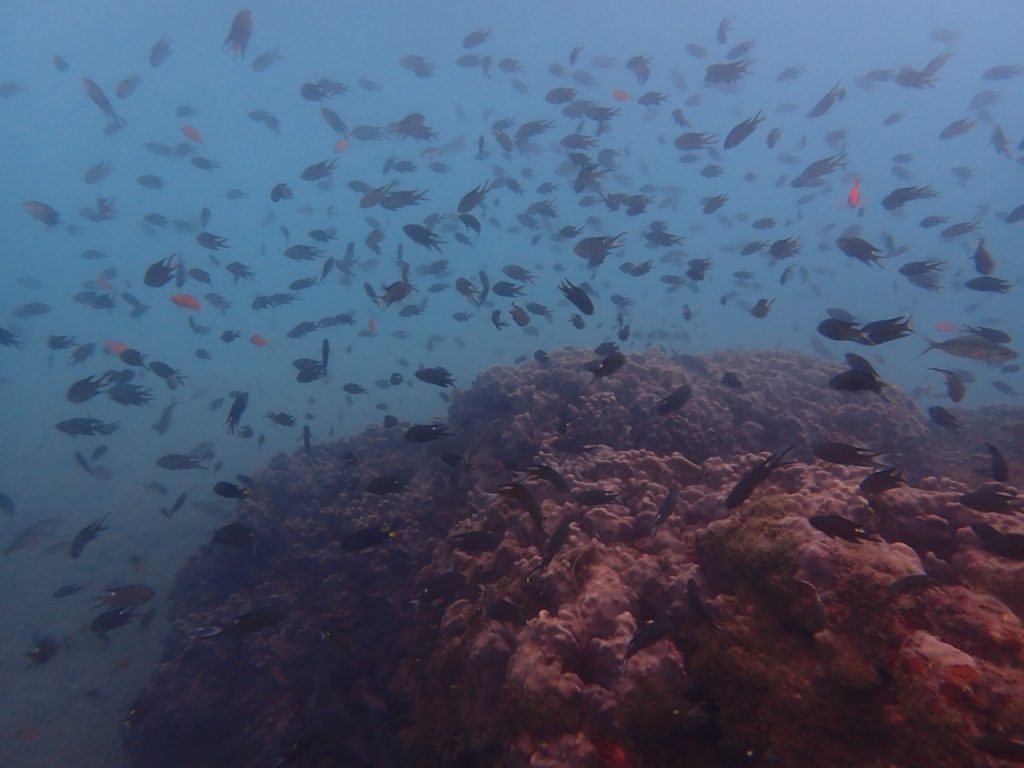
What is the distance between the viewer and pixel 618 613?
3973 millimetres

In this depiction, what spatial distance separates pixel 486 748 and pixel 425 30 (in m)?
91.5

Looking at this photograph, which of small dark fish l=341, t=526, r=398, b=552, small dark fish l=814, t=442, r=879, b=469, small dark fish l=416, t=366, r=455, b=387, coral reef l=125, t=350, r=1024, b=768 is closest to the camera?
coral reef l=125, t=350, r=1024, b=768

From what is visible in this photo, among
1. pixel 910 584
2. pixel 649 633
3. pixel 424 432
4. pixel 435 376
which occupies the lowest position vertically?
pixel 649 633

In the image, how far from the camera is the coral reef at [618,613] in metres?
2.86

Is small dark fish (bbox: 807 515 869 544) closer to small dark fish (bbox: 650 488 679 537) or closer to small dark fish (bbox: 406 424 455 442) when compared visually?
small dark fish (bbox: 650 488 679 537)

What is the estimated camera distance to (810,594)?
126 inches

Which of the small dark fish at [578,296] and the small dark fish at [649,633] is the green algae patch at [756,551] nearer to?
the small dark fish at [649,633]

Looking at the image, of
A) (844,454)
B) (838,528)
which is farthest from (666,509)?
(844,454)

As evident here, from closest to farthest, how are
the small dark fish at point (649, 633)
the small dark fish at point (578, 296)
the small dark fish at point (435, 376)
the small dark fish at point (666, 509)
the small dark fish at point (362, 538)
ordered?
the small dark fish at point (649, 633) → the small dark fish at point (666, 509) → the small dark fish at point (362, 538) → the small dark fish at point (578, 296) → the small dark fish at point (435, 376)

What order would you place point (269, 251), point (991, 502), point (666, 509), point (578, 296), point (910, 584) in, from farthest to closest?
1. point (269, 251)
2. point (578, 296)
3. point (666, 509)
4. point (991, 502)
5. point (910, 584)

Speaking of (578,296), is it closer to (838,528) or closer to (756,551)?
(756,551)

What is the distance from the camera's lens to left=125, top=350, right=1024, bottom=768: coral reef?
286cm

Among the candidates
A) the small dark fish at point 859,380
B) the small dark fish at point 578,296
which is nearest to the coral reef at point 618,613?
the small dark fish at point 859,380

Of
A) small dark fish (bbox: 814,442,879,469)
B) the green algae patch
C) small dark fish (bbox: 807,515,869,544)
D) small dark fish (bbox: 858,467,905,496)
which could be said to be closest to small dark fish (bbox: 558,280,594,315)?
small dark fish (bbox: 814,442,879,469)
